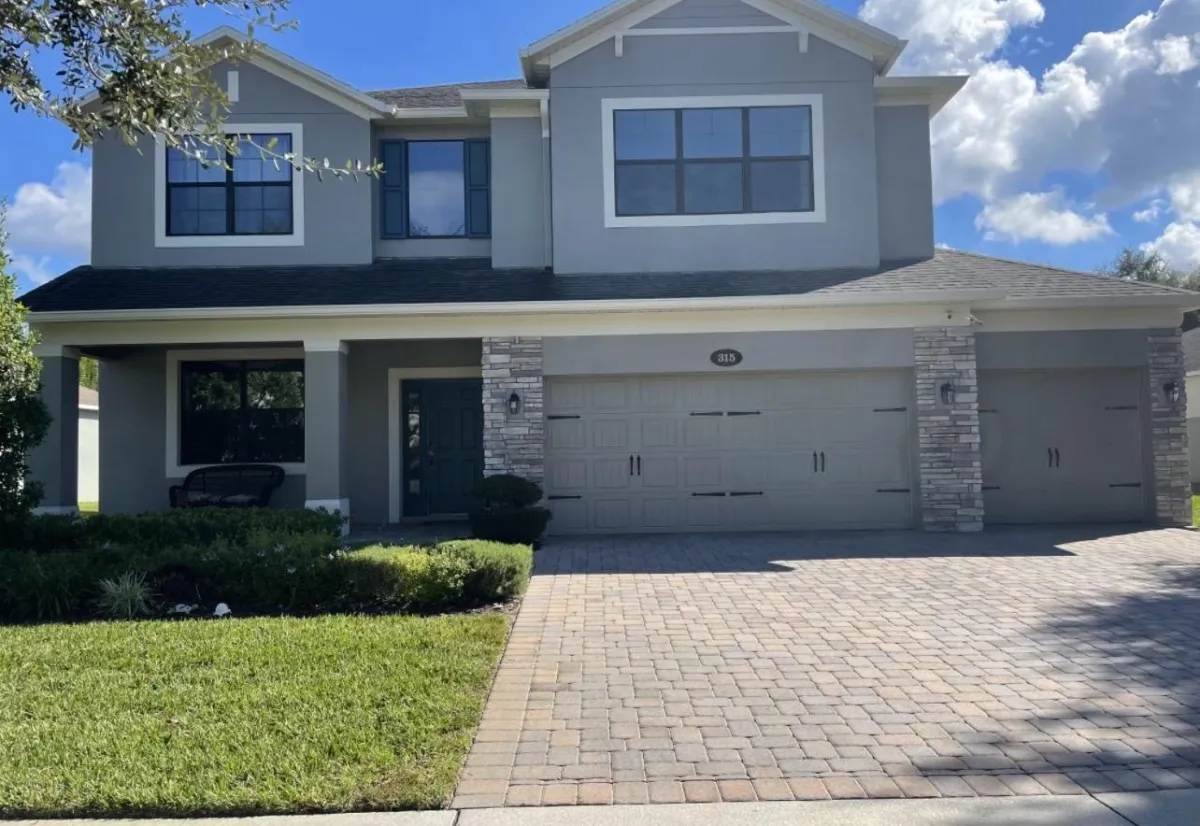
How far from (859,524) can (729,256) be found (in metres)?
4.43

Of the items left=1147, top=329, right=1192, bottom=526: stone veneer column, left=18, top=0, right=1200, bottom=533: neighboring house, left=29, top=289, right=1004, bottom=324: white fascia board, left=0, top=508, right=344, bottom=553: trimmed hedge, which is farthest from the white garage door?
left=0, top=508, right=344, bottom=553: trimmed hedge

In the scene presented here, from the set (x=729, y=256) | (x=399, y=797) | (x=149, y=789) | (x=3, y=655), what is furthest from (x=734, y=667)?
(x=729, y=256)

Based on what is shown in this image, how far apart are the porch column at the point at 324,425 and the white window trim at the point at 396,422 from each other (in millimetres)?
1752

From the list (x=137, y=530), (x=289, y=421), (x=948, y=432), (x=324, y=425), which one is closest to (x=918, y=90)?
(x=948, y=432)

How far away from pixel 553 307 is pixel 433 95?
6.12 metres

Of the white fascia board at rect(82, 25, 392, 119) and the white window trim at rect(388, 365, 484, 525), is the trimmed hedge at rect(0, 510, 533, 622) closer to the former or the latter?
the white window trim at rect(388, 365, 484, 525)

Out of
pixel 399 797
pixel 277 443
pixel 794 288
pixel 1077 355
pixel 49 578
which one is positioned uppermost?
pixel 794 288

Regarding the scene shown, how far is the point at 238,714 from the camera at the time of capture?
4.93m

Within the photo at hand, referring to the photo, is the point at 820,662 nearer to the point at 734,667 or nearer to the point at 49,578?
the point at 734,667

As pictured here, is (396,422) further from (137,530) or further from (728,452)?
(728,452)

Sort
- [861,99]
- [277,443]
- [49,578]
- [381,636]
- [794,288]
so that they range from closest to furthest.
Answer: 1. [381,636]
2. [49,578]
3. [794,288]
4. [861,99]
5. [277,443]

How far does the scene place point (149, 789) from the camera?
403 cm

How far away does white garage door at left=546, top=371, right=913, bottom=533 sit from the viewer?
12.4 meters

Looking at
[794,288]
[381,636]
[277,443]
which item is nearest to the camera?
[381,636]
